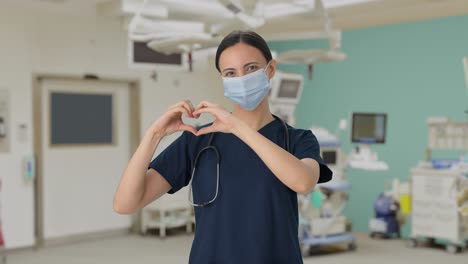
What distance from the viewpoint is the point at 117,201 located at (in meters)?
1.35

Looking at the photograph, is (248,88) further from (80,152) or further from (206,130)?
(80,152)

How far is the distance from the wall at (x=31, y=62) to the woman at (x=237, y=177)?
454cm

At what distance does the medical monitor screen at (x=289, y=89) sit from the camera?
18.7 feet

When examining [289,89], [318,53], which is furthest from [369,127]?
[318,53]

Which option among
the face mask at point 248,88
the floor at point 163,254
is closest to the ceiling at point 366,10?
the floor at point 163,254

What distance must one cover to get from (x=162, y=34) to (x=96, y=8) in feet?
7.89

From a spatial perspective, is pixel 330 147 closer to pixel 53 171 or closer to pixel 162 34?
pixel 162 34

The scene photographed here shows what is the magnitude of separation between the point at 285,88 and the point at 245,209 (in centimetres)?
451

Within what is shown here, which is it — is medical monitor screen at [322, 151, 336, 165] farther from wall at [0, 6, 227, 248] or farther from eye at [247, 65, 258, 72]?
eye at [247, 65, 258, 72]

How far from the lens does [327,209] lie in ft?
19.2

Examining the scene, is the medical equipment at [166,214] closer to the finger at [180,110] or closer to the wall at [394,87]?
the wall at [394,87]

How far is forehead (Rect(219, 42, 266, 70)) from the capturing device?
132 cm

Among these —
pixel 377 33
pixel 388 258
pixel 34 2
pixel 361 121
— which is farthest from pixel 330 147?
pixel 34 2

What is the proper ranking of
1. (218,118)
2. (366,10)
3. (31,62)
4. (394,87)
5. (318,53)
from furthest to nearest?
1. (394,87)
2. (366,10)
3. (31,62)
4. (318,53)
5. (218,118)
